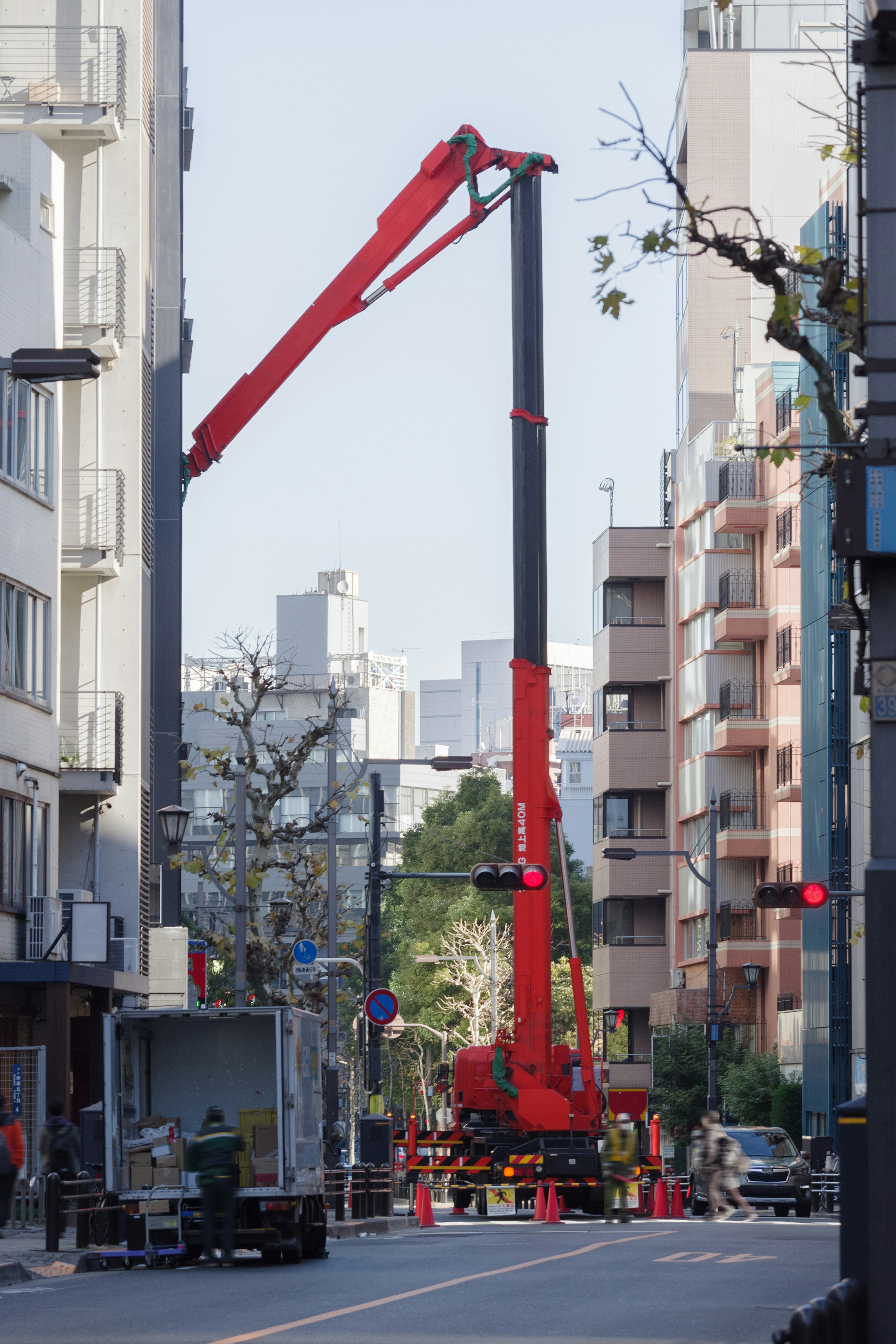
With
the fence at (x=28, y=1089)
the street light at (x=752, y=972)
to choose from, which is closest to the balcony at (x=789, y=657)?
the street light at (x=752, y=972)

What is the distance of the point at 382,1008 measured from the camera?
3628 cm

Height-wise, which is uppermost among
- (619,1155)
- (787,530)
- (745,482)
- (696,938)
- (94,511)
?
(745,482)

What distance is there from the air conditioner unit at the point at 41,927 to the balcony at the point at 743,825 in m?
33.9

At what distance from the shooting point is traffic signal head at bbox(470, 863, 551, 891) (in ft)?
94.9

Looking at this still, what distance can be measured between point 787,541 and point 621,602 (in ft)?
46.6

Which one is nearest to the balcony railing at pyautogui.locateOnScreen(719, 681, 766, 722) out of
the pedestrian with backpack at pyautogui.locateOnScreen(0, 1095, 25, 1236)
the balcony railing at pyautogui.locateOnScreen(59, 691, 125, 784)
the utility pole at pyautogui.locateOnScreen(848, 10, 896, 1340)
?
the balcony railing at pyautogui.locateOnScreen(59, 691, 125, 784)

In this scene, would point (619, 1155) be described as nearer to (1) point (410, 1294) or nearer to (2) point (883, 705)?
(1) point (410, 1294)

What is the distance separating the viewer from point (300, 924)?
5512 cm

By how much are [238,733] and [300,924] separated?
100625mm

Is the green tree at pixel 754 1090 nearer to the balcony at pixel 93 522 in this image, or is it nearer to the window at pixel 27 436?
the balcony at pixel 93 522

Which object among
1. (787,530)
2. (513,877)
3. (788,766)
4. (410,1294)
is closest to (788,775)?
(788,766)

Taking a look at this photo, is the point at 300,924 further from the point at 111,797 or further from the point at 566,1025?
the point at 566,1025

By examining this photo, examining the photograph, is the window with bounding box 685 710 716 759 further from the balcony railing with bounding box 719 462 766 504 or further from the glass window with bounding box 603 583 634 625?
the balcony railing with bounding box 719 462 766 504

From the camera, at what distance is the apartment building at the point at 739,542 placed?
66688 millimetres
